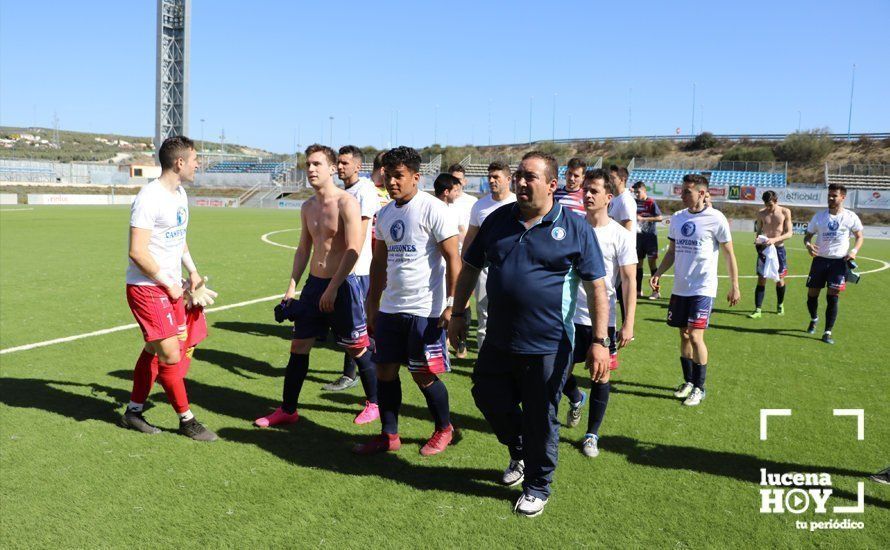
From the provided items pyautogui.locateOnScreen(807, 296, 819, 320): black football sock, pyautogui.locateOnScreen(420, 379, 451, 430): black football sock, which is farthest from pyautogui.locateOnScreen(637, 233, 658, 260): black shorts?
→ pyautogui.locateOnScreen(420, 379, 451, 430): black football sock

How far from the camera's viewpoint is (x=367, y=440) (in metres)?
5.19

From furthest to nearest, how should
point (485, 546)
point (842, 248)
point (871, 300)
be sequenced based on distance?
point (871, 300), point (842, 248), point (485, 546)

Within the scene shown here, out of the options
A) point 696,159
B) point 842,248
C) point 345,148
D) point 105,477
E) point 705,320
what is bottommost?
point 105,477

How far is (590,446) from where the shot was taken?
492 cm

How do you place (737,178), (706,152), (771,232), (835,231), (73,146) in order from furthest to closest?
(73,146), (706,152), (737,178), (771,232), (835,231)

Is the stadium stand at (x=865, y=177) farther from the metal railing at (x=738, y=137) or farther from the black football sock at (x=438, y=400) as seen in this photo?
the black football sock at (x=438, y=400)

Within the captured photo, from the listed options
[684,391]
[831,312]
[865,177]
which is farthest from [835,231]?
[865,177]

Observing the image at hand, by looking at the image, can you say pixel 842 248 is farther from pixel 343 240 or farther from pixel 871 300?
pixel 343 240

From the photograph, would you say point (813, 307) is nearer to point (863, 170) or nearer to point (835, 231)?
point (835, 231)

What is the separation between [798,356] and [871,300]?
584 cm

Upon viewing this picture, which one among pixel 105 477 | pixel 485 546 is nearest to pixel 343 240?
pixel 105 477

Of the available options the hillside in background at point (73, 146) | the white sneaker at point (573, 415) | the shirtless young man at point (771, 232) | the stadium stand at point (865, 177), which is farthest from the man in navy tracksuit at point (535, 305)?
the hillside in background at point (73, 146)

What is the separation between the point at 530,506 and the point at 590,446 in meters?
1.16

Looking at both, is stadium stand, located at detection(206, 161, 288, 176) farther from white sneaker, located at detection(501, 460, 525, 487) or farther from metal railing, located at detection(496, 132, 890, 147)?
white sneaker, located at detection(501, 460, 525, 487)
